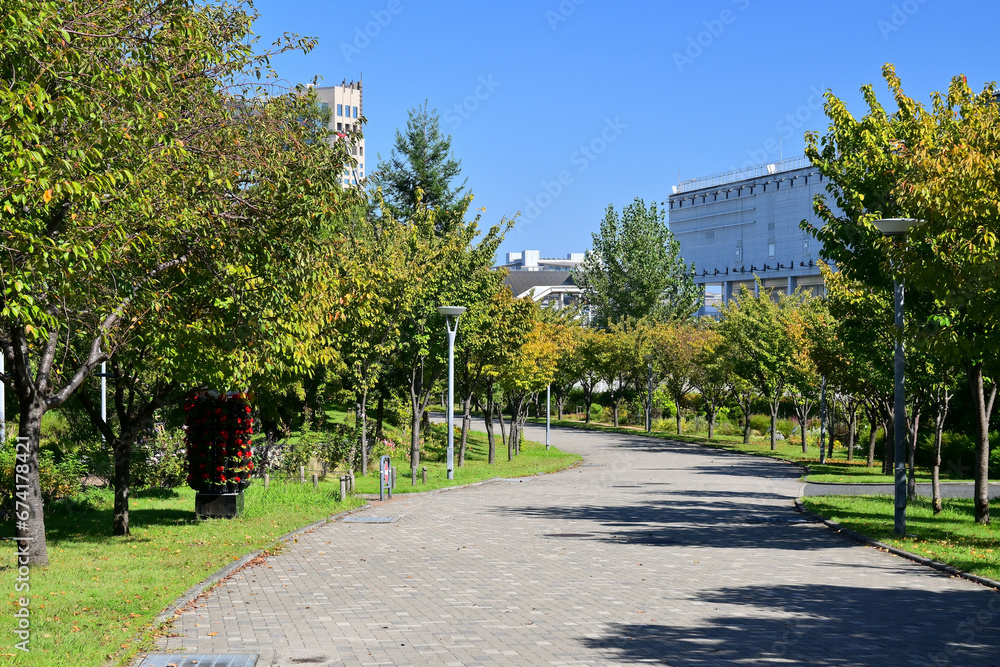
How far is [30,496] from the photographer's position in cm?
1210

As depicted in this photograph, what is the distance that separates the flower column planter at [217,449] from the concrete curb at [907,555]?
419 inches

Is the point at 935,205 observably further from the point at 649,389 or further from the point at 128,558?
the point at 649,389

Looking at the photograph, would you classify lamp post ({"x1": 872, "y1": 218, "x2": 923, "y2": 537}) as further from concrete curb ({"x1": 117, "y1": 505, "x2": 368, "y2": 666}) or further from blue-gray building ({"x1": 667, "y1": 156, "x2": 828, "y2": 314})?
blue-gray building ({"x1": 667, "y1": 156, "x2": 828, "y2": 314})

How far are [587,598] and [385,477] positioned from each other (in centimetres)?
1167

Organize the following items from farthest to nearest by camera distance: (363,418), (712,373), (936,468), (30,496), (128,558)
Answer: (712,373)
(363,418)
(936,468)
(128,558)
(30,496)

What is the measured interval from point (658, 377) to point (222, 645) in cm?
5149

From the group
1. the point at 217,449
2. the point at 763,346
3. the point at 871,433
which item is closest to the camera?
the point at 217,449

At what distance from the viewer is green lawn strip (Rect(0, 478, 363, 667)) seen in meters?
8.22

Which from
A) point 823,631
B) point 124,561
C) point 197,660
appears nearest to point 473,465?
point 124,561

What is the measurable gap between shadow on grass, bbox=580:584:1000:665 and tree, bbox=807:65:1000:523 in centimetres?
411

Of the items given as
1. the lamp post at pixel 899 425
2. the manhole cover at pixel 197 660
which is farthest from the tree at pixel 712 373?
the manhole cover at pixel 197 660

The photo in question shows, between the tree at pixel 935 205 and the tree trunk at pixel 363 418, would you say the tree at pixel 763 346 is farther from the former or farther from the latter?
the tree at pixel 935 205

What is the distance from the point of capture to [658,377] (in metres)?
58.6

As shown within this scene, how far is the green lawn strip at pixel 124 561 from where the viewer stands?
8219mm
